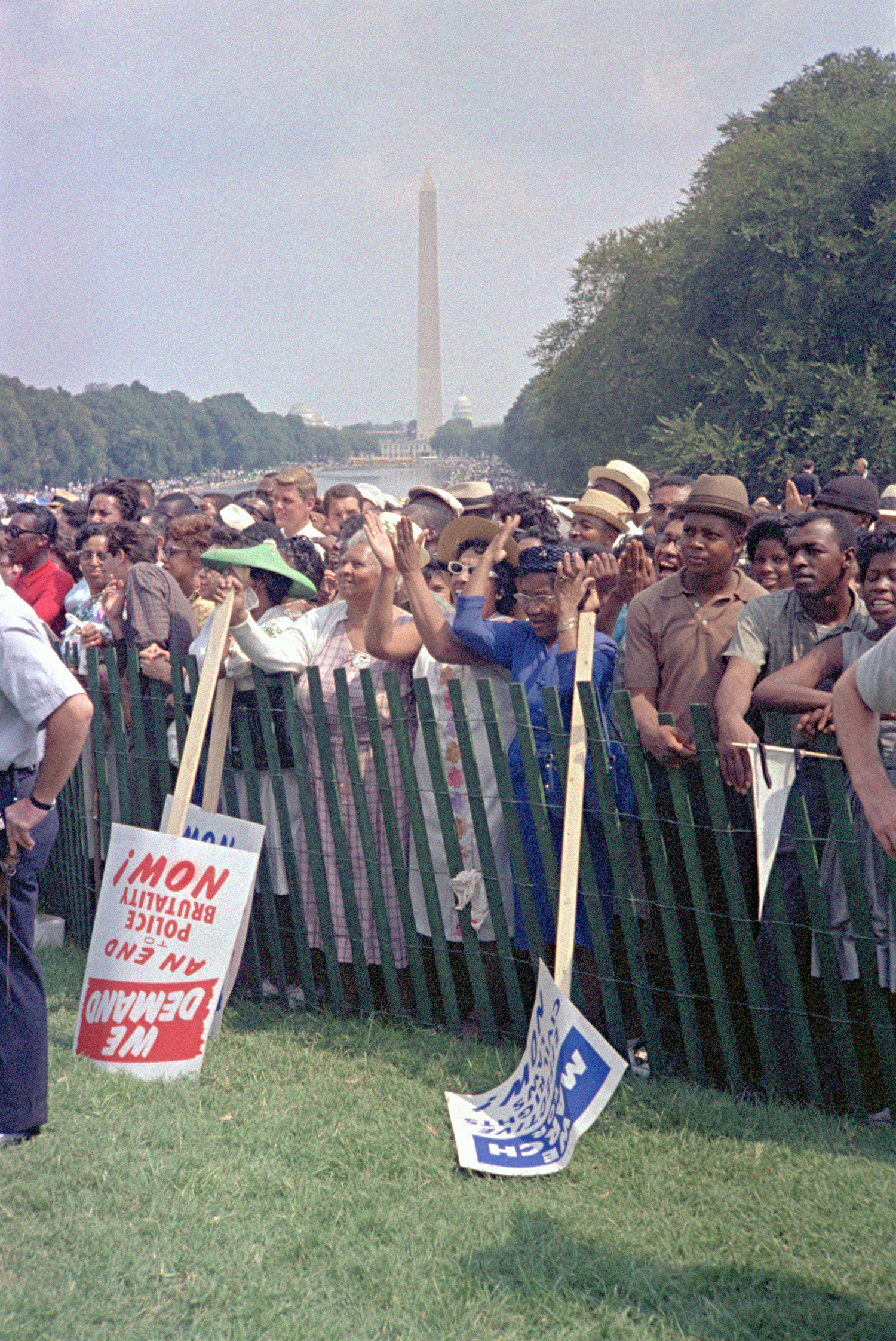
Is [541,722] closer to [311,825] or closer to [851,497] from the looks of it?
[311,825]

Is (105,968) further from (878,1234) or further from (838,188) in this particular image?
(838,188)

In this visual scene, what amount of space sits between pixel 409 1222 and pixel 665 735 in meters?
1.61

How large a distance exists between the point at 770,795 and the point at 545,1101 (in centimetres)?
115

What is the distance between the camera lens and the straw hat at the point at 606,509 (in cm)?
711

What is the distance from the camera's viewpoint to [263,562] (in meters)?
5.49

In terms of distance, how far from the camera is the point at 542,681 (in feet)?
15.3

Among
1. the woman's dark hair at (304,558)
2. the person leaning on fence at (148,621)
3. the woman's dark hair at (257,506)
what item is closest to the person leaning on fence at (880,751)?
the woman's dark hair at (304,558)

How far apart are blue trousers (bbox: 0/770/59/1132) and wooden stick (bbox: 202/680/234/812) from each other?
3.42 ft


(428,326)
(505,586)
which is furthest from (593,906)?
(428,326)

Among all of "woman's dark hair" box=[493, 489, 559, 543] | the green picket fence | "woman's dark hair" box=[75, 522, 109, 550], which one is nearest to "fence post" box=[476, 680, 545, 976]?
the green picket fence

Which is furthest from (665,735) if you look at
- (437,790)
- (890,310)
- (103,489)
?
(890,310)

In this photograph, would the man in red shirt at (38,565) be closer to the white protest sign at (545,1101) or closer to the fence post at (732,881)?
the white protest sign at (545,1101)

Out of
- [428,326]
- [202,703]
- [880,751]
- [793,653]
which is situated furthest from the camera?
[428,326]

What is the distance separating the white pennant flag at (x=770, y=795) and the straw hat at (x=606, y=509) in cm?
328
